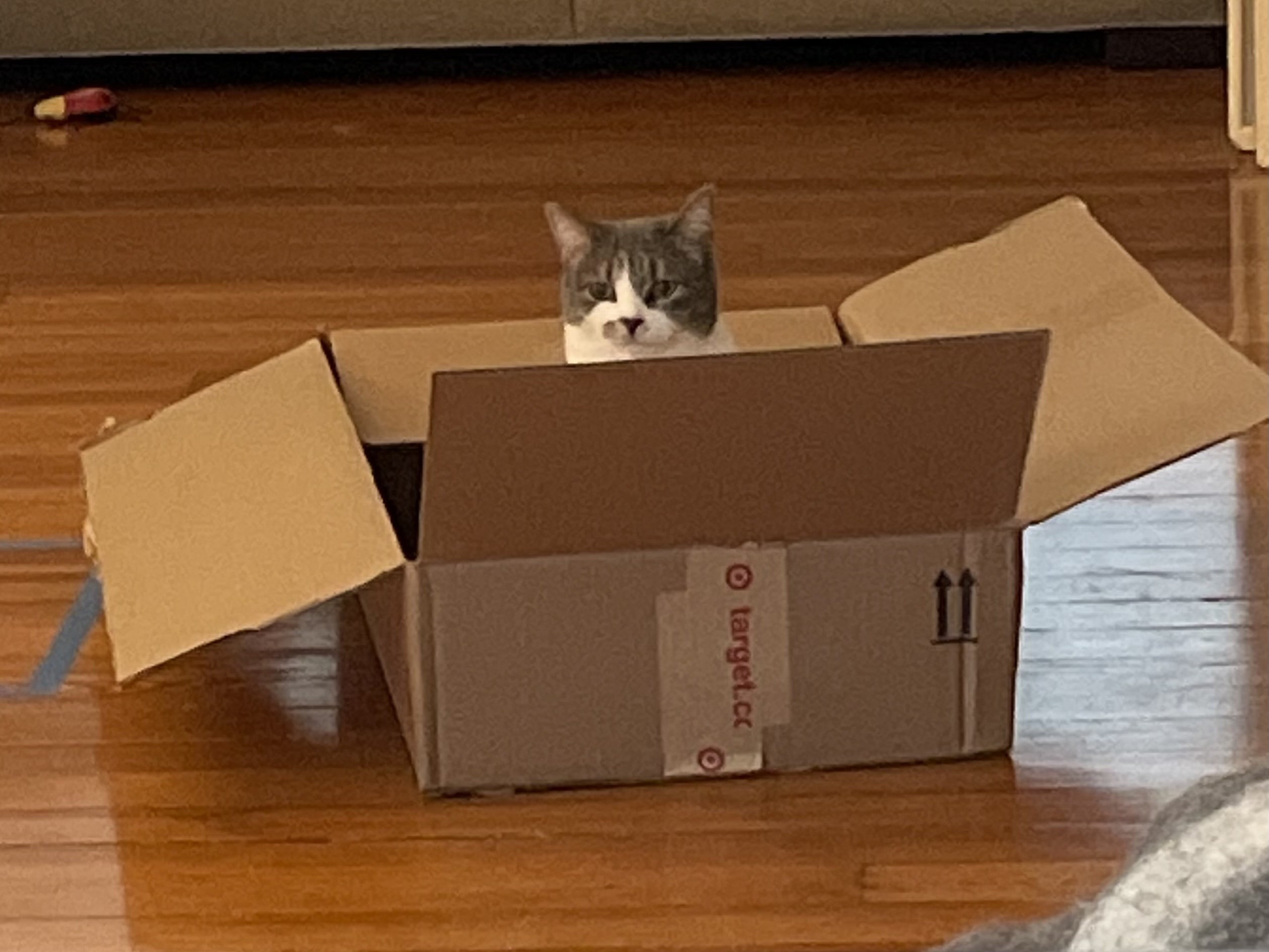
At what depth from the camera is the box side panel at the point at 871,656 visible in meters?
1.68

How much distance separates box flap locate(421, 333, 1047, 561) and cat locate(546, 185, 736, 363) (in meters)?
0.30

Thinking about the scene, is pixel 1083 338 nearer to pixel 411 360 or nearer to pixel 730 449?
pixel 730 449

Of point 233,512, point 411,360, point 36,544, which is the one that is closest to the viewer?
point 233,512

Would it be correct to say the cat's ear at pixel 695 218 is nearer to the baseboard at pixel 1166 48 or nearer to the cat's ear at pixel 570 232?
the cat's ear at pixel 570 232

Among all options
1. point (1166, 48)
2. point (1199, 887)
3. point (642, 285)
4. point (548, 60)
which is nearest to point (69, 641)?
point (642, 285)

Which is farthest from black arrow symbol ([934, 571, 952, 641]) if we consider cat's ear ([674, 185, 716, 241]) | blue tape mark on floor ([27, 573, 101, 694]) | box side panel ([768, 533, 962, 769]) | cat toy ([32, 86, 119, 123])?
cat toy ([32, 86, 119, 123])

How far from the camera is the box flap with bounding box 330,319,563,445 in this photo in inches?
75.3

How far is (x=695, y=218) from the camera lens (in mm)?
1983

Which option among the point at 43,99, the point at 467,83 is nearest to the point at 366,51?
the point at 467,83

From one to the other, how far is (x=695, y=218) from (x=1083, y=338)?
334 millimetres

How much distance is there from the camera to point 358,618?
203 centimetres

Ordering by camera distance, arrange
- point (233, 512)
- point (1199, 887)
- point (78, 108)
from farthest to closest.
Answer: point (78, 108), point (233, 512), point (1199, 887)

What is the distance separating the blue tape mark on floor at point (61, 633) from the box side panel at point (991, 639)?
735 millimetres

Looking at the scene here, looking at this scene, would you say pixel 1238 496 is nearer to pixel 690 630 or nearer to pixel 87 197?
pixel 690 630
